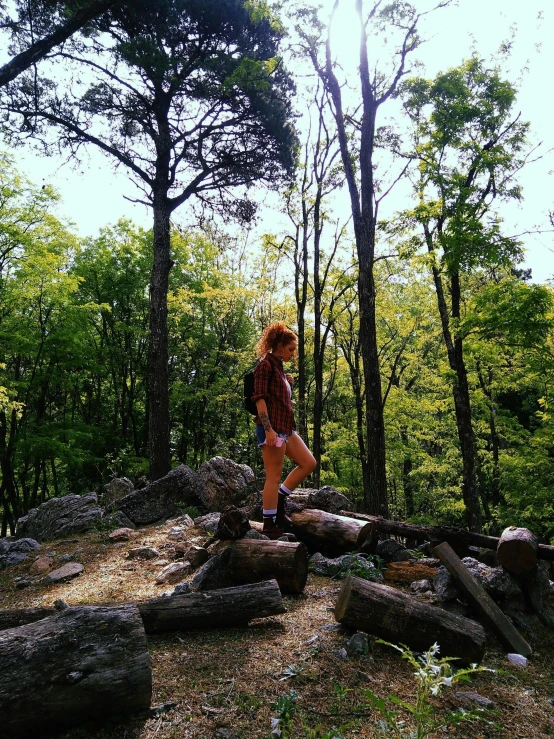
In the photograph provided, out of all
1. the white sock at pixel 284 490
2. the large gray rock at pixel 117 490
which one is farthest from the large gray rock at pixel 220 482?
the white sock at pixel 284 490

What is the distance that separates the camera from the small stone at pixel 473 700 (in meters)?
2.77

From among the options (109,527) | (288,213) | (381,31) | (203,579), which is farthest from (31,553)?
(288,213)

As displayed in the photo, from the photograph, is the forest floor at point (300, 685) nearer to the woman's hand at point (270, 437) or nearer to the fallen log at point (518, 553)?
the fallen log at point (518, 553)

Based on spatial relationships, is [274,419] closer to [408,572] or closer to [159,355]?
[408,572]

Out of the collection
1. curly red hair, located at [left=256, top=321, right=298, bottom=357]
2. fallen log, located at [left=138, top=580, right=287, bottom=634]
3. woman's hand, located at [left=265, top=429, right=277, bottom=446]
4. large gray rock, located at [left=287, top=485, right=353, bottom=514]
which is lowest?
fallen log, located at [left=138, top=580, right=287, bottom=634]

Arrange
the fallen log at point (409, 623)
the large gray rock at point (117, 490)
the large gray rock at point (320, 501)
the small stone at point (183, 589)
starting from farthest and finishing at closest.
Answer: the large gray rock at point (117, 490)
the large gray rock at point (320, 501)
the small stone at point (183, 589)
the fallen log at point (409, 623)

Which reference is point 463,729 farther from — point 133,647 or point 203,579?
point 203,579

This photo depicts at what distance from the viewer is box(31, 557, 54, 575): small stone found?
6134 mm

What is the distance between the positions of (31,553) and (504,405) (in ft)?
83.3

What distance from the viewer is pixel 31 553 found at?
7008mm

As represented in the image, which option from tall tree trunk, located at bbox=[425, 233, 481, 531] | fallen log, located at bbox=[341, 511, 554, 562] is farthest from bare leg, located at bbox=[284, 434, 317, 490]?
tall tree trunk, located at bbox=[425, 233, 481, 531]

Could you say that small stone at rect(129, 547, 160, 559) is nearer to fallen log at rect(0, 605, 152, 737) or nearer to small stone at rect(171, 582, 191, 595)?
small stone at rect(171, 582, 191, 595)

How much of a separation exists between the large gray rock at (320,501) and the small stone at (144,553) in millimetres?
1866

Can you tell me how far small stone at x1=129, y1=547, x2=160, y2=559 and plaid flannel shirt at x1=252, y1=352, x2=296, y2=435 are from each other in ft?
7.96
